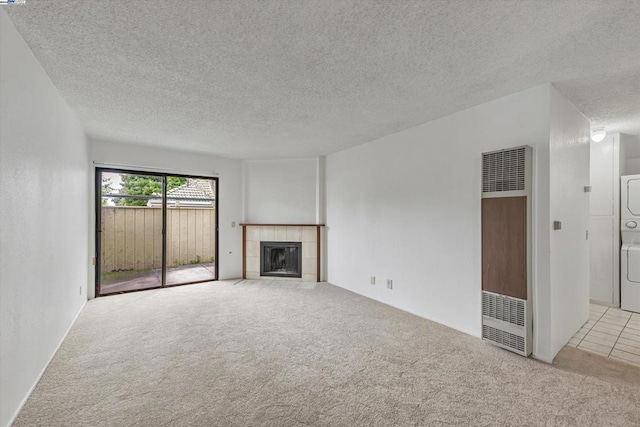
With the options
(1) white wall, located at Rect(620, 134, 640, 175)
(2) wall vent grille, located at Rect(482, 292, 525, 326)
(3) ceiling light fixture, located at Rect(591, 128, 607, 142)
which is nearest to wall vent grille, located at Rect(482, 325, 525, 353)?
(2) wall vent grille, located at Rect(482, 292, 525, 326)

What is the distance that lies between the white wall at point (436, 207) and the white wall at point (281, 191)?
111 centimetres

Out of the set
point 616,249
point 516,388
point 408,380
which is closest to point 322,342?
point 408,380

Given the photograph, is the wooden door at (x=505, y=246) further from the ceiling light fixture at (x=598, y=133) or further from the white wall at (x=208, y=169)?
the white wall at (x=208, y=169)

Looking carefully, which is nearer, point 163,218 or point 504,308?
point 504,308

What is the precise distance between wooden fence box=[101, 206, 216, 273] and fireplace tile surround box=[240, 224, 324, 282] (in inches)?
30.1

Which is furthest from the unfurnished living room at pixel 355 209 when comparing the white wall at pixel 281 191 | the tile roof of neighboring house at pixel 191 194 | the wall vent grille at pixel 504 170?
the white wall at pixel 281 191

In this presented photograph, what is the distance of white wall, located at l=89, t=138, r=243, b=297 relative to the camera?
4.61m

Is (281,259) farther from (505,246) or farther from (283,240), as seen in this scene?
(505,246)

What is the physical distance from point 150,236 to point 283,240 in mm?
2423

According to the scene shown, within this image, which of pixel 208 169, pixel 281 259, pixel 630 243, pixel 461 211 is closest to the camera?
pixel 461 211

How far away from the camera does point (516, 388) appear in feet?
7.06

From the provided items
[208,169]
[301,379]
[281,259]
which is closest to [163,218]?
[208,169]

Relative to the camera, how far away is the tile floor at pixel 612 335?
8.92ft

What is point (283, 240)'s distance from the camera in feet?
19.1
